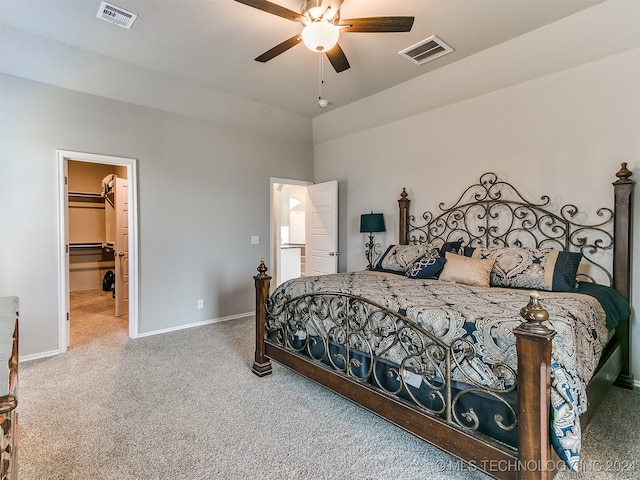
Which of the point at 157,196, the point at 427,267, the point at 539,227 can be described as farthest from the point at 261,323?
the point at 539,227

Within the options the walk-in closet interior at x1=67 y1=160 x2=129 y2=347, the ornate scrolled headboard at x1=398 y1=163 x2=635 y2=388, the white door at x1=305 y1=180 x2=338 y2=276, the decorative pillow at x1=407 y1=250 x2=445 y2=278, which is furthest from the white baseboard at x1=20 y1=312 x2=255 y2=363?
the decorative pillow at x1=407 y1=250 x2=445 y2=278

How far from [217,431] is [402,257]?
244 centimetres

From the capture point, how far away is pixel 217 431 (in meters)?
2.10

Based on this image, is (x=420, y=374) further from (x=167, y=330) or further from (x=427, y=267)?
(x=167, y=330)

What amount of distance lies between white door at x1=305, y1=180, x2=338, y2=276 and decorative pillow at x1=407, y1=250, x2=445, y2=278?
6.23ft

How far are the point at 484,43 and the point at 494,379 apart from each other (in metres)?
2.97

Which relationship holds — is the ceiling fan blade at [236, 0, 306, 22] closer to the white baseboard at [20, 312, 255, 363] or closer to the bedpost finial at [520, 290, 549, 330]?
the bedpost finial at [520, 290, 549, 330]

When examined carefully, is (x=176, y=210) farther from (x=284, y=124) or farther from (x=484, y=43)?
(x=484, y=43)

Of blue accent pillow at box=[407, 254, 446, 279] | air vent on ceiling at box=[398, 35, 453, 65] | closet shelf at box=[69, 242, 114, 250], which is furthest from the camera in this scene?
closet shelf at box=[69, 242, 114, 250]

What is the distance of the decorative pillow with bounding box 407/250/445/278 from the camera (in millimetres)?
3163

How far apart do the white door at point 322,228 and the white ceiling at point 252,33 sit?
1732 mm

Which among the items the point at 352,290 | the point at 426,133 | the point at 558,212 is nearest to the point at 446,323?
the point at 352,290

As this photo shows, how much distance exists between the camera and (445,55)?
3240 millimetres

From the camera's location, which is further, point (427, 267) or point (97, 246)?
point (97, 246)
